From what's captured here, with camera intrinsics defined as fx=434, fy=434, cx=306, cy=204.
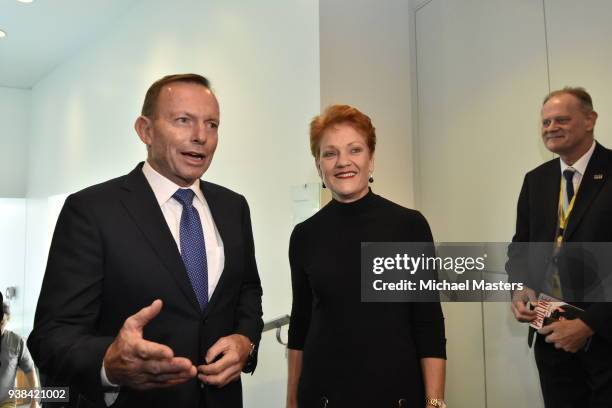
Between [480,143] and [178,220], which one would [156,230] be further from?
[480,143]

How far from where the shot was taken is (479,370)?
2191 mm

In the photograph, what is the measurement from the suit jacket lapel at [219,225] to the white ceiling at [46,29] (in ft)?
11.5

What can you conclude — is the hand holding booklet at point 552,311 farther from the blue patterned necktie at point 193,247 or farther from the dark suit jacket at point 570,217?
the blue patterned necktie at point 193,247

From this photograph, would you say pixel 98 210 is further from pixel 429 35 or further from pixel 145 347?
pixel 429 35

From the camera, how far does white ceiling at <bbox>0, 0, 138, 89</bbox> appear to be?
13.1ft

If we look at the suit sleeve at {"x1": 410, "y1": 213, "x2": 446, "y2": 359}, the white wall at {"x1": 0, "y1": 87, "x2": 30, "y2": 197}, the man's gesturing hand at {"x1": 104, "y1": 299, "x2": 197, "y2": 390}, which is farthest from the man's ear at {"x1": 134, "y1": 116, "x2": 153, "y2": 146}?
the white wall at {"x1": 0, "y1": 87, "x2": 30, "y2": 197}

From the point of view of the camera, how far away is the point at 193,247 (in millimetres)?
1170

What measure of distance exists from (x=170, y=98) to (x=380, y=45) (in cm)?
171

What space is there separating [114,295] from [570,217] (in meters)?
1.42

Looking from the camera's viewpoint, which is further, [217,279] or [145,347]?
[217,279]

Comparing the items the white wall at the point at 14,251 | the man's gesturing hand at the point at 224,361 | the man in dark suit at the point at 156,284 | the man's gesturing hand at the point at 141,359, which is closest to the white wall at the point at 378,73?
the man in dark suit at the point at 156,284

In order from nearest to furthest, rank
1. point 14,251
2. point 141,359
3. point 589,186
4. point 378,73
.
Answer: point 141,359
point 589,186
point 378,73
point 14,251

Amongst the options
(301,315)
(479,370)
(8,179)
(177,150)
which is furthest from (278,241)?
(8,179)

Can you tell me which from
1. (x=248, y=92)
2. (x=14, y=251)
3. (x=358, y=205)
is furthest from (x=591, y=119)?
(x=14, y=251)
